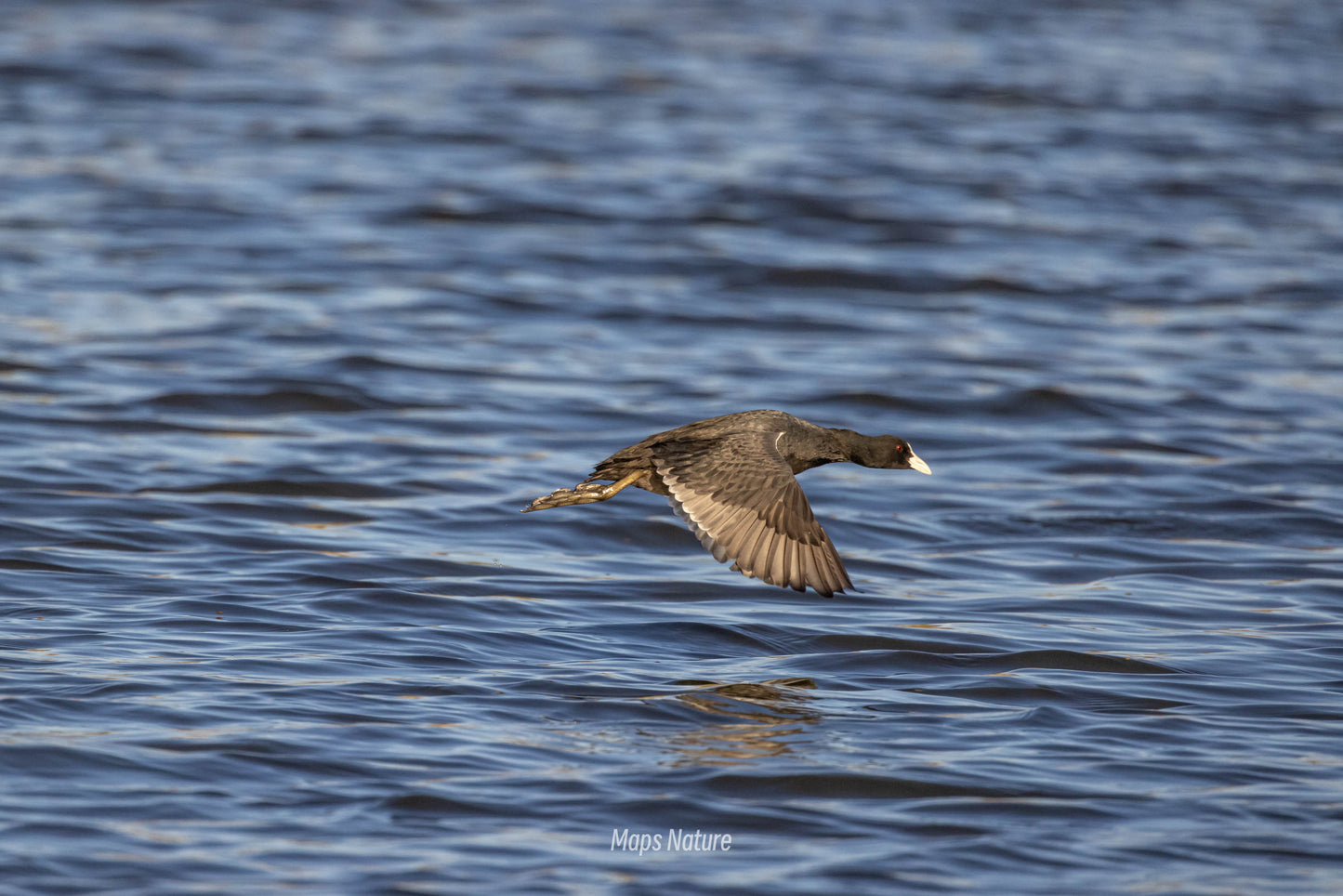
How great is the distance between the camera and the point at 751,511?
7.09 meters

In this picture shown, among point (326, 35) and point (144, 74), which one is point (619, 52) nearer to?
point (326, 35)

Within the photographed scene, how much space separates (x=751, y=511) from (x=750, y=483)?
18 centimetres

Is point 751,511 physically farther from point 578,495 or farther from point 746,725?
point 578,495

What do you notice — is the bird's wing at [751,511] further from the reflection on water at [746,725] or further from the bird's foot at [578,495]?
the reflection on water at [746,725]

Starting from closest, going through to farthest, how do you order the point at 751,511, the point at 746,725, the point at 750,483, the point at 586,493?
the point at 746,725 → the point at 751,511 → the point at 750,483 → the point at 586,493

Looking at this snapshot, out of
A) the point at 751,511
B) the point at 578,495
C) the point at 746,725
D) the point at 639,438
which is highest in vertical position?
the point at 751,511

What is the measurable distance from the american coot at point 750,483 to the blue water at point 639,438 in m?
0.60

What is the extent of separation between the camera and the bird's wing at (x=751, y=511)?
686 cm

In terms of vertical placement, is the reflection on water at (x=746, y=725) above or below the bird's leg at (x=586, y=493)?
below

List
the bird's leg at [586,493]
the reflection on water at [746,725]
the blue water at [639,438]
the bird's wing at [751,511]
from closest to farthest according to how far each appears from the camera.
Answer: the blue water at [639,438]
the reflection on water at [746,725]
the bird's wing at [751,511]
the bird's leg at [586,493]

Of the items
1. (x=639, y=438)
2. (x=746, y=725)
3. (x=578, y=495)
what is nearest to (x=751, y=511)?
(x=746, y=725)

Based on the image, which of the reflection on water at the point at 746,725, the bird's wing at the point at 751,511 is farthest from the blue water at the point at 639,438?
the bird's wing at the point at 751,511

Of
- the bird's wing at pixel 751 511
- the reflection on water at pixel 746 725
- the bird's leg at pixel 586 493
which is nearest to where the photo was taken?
the reflection on water at pixel 746 725

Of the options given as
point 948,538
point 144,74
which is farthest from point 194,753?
point 144,74
